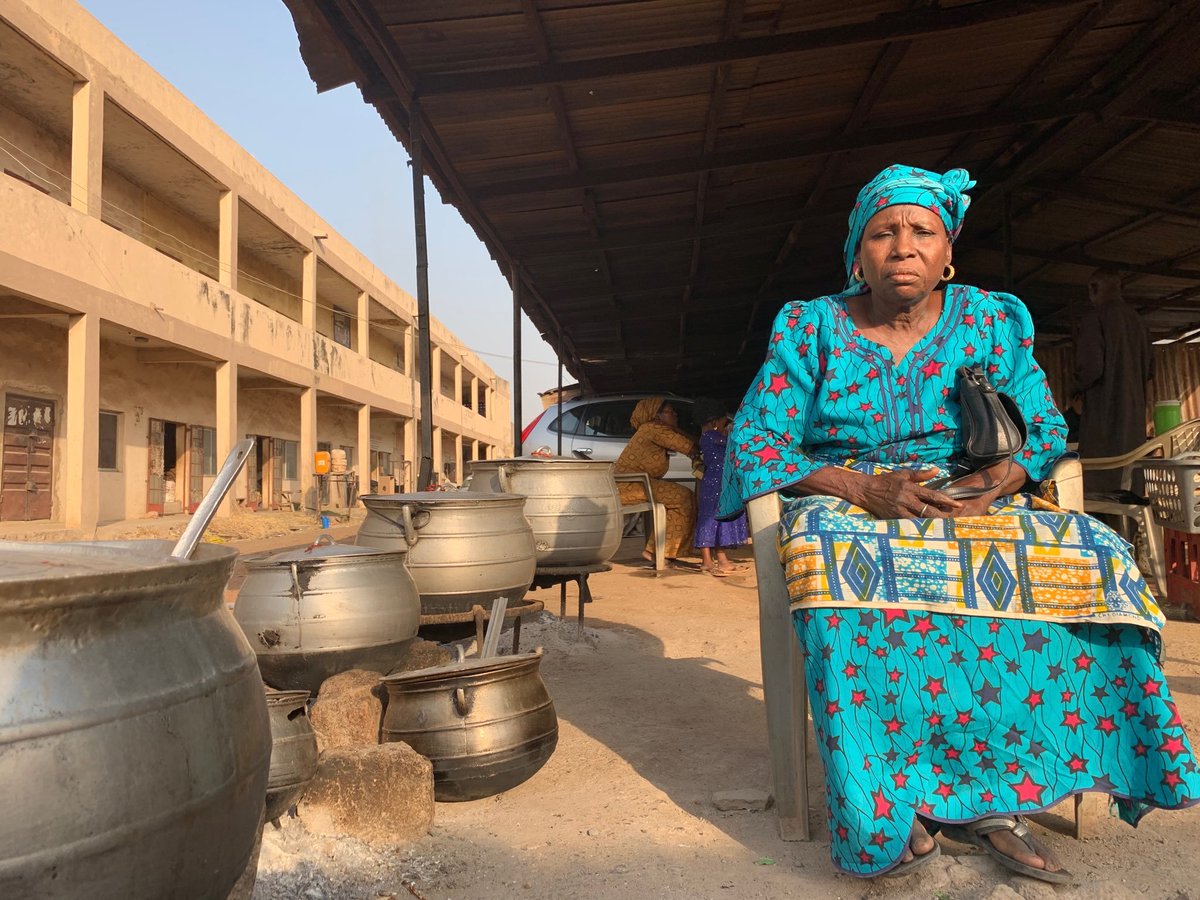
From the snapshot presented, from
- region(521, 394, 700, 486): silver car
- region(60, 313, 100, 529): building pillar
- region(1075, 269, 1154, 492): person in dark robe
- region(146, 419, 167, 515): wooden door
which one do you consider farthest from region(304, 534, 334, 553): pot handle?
region(146, 419, 167, 515): wooden door

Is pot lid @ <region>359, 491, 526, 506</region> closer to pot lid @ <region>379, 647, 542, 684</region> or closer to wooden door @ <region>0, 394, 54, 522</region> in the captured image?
pot lid @ <region>379, 647, 542, 684</region>

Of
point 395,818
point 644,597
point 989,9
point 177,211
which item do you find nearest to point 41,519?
point 177,211

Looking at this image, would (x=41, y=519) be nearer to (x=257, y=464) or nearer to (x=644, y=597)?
(x=257, y=464)

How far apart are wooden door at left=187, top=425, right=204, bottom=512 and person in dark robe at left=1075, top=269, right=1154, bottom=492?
15.4 m

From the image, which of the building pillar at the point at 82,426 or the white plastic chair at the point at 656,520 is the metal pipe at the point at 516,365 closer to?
the white plastic chair at the point at 656,520

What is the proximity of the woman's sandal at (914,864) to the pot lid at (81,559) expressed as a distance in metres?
1.58

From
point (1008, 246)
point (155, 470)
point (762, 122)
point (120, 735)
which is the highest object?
point (762, 122)

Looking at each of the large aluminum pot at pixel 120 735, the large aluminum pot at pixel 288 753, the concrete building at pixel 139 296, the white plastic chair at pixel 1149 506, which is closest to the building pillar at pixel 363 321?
the concrete building at pixel 139 296

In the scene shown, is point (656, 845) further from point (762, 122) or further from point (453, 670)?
point (762, 122)

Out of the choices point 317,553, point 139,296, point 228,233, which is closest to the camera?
point 317,553

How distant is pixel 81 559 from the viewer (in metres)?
1.17

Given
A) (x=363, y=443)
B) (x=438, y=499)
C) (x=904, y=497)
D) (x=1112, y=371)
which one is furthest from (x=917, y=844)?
(x=363, y=443)

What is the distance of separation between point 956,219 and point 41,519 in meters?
13.8

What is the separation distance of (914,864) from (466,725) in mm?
1301
